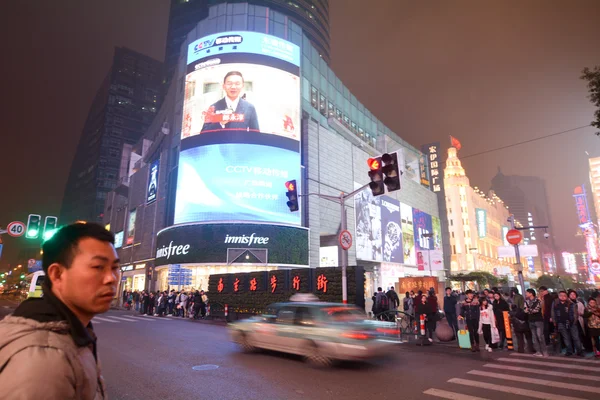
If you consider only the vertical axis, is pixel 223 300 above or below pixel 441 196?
below

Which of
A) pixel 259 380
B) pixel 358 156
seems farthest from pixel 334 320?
pixel 358 156

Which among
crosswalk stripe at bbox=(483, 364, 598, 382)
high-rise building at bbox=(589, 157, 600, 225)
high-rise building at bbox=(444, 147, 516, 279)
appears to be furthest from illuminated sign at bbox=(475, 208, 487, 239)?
crosswalk stripe at bbox=(483, 364, 598, 382)

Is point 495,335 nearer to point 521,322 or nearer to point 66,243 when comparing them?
point 521,322

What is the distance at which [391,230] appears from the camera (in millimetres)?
56375

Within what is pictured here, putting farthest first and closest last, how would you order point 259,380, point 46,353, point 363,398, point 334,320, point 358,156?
point 358,156
point 334,320
point 259,380
point 363,398
point 46,353

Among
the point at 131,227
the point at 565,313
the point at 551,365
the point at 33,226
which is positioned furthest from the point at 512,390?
the point at 131,227

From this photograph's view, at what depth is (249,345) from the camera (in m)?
10.5

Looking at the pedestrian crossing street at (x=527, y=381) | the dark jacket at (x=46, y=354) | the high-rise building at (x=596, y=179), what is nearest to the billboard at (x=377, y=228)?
the pedestrian crossing street at (x=527, y=381)

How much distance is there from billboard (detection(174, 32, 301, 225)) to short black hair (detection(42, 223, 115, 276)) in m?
33.5

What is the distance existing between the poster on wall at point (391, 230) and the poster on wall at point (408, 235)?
1.68 meters

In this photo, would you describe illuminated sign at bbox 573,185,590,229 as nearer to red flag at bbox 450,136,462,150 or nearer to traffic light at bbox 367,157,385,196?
red flag at bbox 450,136,462,150

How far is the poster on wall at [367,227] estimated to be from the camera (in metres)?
47.5

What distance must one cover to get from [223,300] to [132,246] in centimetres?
3574

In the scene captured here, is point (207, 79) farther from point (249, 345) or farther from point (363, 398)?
point (363, 398)
